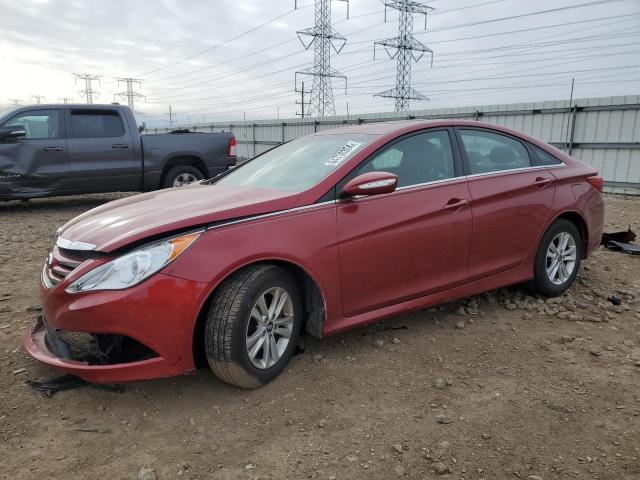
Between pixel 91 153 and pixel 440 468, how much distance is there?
820cm

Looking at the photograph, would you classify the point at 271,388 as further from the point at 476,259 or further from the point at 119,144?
the point at 119,144

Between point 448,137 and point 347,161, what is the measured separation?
0.99 m

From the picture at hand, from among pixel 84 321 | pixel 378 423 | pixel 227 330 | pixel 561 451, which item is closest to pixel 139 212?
pixel 84 321

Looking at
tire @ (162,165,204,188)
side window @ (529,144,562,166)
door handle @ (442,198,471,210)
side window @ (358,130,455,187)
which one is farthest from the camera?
Result: tire @ (162,165,204,188)

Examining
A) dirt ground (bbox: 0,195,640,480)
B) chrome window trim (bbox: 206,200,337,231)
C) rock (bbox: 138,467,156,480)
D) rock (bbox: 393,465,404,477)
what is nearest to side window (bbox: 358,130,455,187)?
chrome window trim (bbox: 206,200,337,231)

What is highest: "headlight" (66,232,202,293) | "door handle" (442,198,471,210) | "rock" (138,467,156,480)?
"door handle" (442,198,471,210)

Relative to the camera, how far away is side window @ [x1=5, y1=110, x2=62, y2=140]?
Result: 829 centimetres

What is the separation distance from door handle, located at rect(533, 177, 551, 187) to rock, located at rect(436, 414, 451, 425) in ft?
7.34

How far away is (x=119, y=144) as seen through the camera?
900cm

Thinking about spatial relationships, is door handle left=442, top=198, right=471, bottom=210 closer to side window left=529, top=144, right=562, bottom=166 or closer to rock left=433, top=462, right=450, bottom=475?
side window left=529, top=144, right=562, bottom=166

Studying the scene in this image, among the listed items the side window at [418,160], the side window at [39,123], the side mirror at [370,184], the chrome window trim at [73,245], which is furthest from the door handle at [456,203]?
the side window at [39,123]

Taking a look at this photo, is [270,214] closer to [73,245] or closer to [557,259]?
[73,245]

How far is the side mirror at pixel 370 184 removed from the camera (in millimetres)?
3086

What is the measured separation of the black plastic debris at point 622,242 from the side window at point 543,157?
2.13 metres
